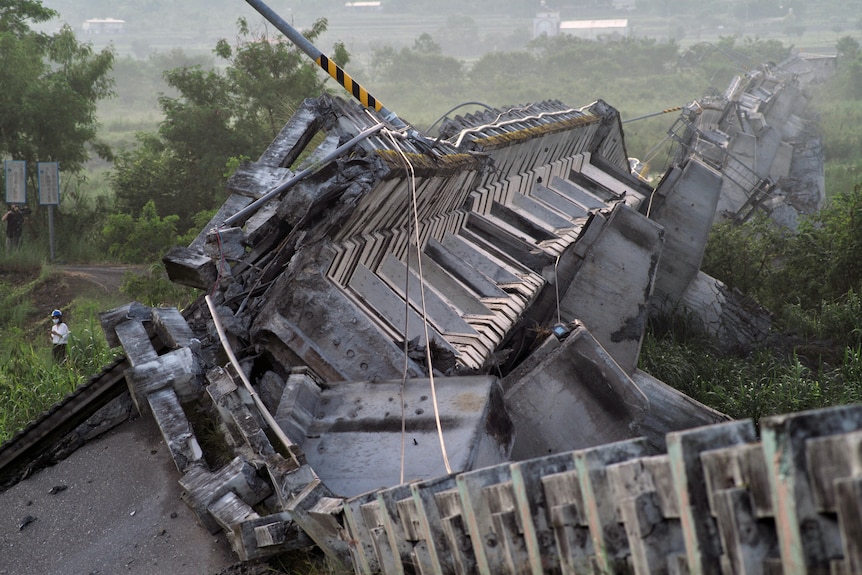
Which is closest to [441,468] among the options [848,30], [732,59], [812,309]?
[812,309]

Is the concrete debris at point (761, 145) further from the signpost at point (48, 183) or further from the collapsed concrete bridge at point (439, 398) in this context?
the signpost at point (48, 183)

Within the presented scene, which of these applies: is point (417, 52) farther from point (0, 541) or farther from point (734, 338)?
point (0, 541)

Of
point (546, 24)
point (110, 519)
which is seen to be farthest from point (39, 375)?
point (546, 24)

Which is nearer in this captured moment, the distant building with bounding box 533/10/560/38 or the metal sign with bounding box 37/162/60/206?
the metal sign with bounding box 37/162/60/206

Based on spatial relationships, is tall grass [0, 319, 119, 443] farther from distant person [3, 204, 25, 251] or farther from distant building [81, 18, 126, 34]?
distant building [81, 18, 126, 34]

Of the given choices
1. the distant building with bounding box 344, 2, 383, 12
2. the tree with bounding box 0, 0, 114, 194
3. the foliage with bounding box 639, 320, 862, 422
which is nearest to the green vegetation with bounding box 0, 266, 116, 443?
the foliage with bounding box 639, 320, 862, 422

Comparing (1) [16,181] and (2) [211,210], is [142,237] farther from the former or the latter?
(1) [16,181]

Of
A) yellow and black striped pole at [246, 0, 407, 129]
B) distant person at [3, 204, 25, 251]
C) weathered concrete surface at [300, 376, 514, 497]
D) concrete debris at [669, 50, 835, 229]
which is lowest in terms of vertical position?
concrete debris at [669, 50, 835, 229]
